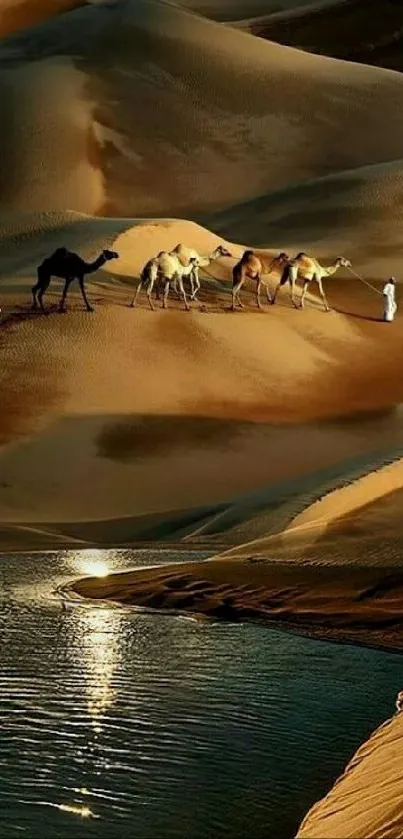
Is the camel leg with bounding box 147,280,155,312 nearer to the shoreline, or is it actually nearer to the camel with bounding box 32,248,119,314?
the camel with bounding box 32,248,119,314

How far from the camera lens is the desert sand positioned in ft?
27.8

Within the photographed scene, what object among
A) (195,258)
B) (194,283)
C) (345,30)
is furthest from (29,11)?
(195,258)

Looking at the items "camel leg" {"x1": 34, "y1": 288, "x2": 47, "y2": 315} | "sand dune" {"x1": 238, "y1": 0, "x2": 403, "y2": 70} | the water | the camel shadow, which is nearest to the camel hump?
"camel leg" {"x1": 34, "y1": 288, "x2": 47, "y2": 315}

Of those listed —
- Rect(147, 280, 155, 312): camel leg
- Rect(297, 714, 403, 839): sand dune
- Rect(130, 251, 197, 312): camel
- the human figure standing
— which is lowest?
Rect(297, 714, 403, 839): sand dune

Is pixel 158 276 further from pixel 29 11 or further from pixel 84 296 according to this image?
pixel 29 11

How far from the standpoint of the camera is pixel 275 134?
43344mm

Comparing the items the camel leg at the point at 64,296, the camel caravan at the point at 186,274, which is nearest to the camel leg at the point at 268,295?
the camel caravan at the point at 186,274

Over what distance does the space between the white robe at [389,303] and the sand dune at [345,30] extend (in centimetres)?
3767

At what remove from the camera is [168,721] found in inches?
208

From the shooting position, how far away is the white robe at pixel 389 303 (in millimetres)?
23906

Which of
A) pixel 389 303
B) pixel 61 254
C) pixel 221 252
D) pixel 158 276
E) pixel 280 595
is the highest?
pixel 221 252

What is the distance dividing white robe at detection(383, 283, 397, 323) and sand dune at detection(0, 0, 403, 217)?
15.9 meters

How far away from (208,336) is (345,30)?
4767cm

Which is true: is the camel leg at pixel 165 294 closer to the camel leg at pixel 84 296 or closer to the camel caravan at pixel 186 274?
the camel caravan at pixel 186 274
